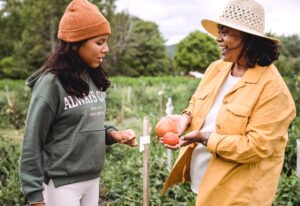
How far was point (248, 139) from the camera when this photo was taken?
2426 millimetres

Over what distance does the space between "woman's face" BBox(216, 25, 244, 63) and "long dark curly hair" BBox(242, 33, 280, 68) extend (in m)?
0.04

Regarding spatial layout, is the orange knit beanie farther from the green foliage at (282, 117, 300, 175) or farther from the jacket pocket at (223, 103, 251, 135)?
the green foliage at (282, 117, 300, 175)

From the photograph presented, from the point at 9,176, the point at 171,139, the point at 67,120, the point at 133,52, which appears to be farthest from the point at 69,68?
the point at 133,52

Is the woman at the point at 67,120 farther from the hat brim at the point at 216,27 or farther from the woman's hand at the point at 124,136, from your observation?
the hat brim at the point at 216,27

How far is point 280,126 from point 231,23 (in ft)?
2.06

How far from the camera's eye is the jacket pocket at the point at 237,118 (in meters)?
2.45

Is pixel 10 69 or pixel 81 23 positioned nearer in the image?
pixel 81 23

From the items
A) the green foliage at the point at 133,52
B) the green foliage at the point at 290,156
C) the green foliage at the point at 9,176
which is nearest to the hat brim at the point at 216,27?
the green foliage at the point at 290,156

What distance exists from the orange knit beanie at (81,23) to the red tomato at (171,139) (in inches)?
29.7

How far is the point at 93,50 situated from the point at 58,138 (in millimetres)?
504

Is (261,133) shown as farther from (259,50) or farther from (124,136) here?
(124,136)

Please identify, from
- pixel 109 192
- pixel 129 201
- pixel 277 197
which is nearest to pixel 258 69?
pixel 277 197

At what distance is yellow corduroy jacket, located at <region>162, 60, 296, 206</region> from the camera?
241 centimetres

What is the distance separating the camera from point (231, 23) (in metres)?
2.55
